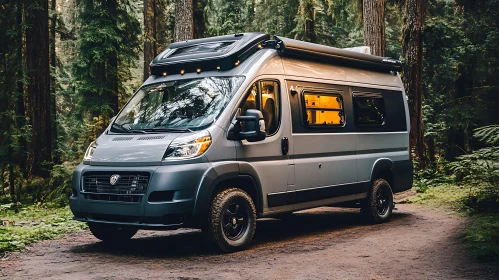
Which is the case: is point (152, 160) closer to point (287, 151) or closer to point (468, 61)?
point (287, 151)

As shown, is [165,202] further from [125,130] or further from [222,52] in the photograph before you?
[222,52]

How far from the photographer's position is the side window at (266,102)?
808 cm

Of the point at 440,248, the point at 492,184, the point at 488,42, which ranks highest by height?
the point at 488,42

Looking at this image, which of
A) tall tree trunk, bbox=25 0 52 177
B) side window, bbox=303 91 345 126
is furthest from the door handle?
tall tree trunk, bbox=25 0 52 177

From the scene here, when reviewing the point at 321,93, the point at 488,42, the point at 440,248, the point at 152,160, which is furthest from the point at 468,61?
the point at 152,160

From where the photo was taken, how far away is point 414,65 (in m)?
16.9

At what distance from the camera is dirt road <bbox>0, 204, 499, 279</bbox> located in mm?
6266

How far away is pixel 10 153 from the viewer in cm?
1641

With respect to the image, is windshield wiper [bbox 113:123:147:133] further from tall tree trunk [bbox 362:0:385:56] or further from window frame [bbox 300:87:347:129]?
tall tree trunk [bbox 362:0:385:56]

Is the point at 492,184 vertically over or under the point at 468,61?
under

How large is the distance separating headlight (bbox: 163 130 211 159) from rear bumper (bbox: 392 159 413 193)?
5.02m

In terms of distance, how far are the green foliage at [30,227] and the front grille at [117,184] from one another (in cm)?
137

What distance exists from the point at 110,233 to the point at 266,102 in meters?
2.98

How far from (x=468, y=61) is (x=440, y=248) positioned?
47.3 feet
